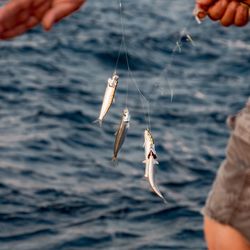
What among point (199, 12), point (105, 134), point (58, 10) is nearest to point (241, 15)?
point (199, 12)

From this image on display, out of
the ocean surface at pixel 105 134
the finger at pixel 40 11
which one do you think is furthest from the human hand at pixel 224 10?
the finger at pixel 40 11

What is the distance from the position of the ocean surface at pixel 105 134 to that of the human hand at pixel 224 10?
51 centimetres

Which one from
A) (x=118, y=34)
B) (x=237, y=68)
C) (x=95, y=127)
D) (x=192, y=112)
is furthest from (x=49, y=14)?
(x=118, y=34)

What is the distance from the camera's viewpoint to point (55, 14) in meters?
3.75

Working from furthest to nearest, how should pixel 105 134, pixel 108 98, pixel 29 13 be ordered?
pixel 105 134, pixel 108 98, pixel 29 13

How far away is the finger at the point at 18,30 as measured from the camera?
3.62 m

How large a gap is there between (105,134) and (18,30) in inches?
344

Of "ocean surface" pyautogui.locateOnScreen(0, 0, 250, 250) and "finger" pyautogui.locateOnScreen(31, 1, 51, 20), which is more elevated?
"finger" pyautogui.locateOnScreen(31, 1, 51, 20)

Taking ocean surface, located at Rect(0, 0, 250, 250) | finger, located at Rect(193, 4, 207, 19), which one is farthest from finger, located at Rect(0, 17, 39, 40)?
ocean surface, located at Rect(0, 0, 250, 250)

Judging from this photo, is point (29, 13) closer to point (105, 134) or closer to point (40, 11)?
point (40, 11)

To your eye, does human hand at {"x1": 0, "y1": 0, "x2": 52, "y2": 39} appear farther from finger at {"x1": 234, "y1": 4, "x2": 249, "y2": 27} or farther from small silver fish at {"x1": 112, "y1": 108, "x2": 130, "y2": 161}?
finger at {"x1": 234, "y1": 4, "x2": 249, "y2": 27}

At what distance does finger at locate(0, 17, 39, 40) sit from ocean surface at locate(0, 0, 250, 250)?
1.69 meters

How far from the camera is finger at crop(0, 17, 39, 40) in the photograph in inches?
143

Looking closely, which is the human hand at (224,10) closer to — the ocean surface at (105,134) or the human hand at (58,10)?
the ocean surface at (105,134)
